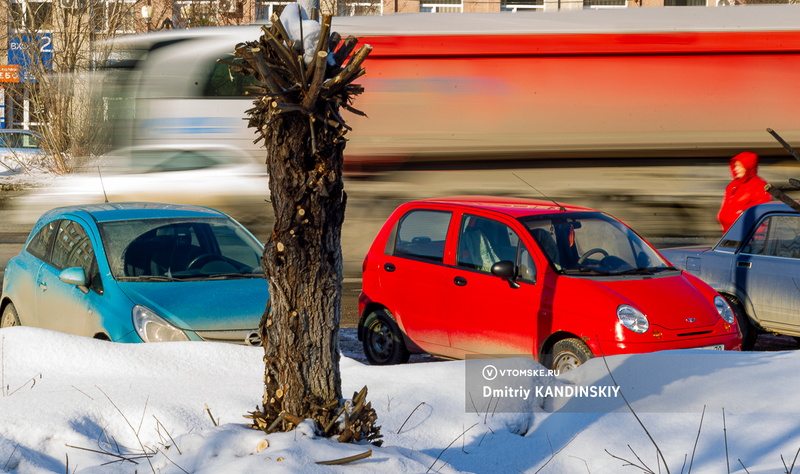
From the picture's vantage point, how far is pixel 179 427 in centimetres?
456

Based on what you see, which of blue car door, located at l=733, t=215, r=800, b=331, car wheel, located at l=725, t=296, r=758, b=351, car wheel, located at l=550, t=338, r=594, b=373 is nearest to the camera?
car wheel, located at l=550, t=338, r=594, b=373

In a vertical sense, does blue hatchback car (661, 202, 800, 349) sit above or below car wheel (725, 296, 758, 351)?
above

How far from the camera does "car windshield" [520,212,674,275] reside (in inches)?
290

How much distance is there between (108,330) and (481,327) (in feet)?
9.16

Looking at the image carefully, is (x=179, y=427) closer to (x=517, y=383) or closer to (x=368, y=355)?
(x=517, y=383)

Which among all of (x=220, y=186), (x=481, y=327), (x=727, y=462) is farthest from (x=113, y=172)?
(x=727, y=462)

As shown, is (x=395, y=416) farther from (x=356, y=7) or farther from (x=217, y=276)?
(x=356, y=7)

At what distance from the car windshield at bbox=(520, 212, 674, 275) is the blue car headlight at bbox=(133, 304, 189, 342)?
2811mm

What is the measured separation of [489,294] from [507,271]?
0.94 feet

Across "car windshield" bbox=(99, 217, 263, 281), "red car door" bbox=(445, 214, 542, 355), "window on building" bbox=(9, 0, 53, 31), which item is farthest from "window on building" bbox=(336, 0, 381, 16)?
"red car door" bbox=(445, 214, 542, 355)

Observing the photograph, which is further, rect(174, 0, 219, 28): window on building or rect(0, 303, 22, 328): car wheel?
rect(174, 0, 219, 28): window on building

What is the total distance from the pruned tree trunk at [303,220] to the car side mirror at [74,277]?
3374 millimetres

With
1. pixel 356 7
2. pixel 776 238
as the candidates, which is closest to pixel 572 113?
pixel 776 238

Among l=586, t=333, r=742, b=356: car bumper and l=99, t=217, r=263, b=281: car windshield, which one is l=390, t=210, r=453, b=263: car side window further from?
l=586, t=333, r=742, b=356: car bumper
